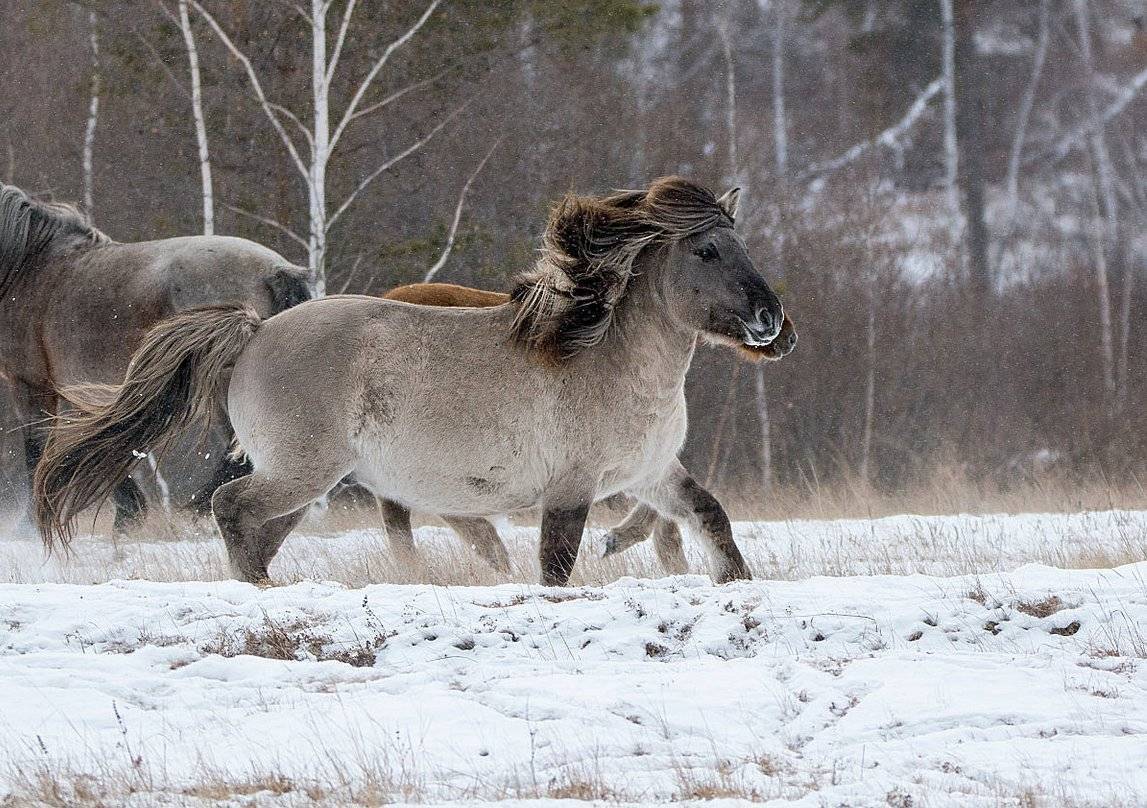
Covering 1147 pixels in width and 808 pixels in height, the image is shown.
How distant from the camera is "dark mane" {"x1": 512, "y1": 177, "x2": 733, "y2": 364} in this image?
23.1 ft

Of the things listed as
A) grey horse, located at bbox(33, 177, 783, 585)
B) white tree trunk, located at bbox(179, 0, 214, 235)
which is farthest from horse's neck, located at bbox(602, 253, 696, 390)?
white tree trunk, located at bbox(179, 0, 214, 235)

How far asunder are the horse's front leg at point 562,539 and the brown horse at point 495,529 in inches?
36.6

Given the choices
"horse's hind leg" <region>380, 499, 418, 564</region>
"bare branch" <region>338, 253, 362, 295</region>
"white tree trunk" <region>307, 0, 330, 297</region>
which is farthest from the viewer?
"bare branch" <region>338, 253, 362, 295</region>

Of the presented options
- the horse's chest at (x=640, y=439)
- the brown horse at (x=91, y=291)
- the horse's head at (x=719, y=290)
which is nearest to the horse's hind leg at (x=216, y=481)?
the brown horse at (x=91, y=291)

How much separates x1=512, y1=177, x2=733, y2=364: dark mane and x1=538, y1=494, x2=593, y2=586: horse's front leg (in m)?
0.69

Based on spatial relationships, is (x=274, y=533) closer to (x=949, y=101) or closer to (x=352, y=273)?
(x=352, y=273)

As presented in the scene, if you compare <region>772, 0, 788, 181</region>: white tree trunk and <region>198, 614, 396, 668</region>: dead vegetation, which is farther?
<region>772, 0, 788, 181</region>: white tree trunk

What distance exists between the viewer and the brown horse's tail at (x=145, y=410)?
23.8ft

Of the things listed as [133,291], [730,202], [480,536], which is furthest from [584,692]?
[133,291]

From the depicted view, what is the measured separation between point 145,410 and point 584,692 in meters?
3.43

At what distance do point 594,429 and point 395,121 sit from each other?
1069 centimetres

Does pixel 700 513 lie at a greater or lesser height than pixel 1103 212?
lesser

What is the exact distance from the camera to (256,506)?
6945mm

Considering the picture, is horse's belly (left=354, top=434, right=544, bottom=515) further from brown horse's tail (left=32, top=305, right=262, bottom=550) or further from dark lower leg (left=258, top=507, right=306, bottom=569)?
brown horse's tail (left=32, top=305, right=262, bottom=550)
